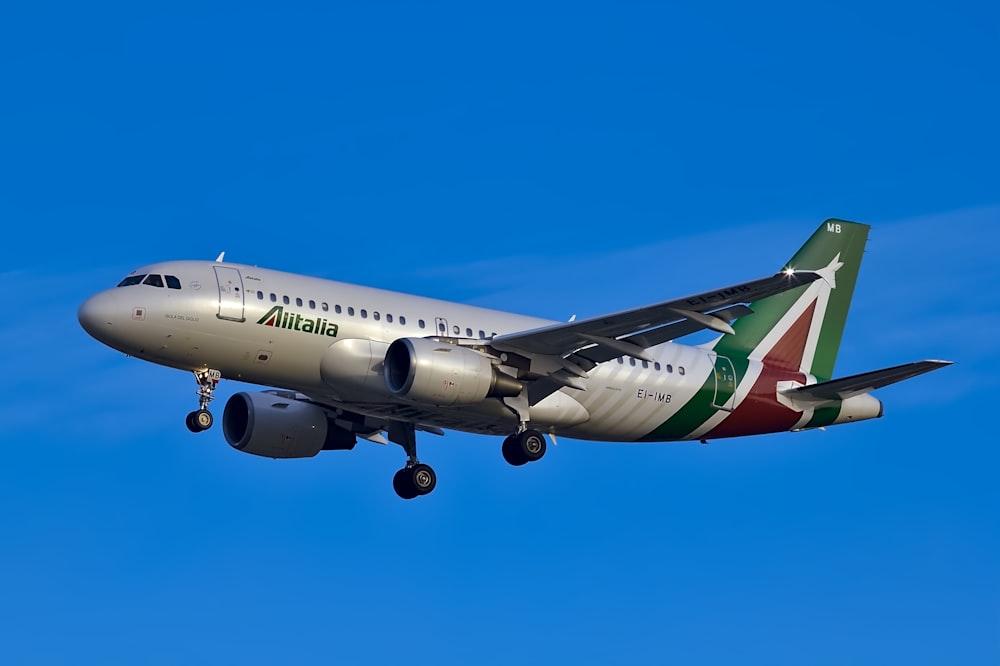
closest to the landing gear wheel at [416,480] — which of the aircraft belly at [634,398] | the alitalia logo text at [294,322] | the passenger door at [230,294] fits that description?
the aircraft belly at [634,398]

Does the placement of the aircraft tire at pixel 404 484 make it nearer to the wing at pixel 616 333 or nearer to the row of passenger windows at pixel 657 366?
the wing at pixel 616 333

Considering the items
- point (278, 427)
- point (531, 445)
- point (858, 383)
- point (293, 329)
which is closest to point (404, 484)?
point (278, 427)

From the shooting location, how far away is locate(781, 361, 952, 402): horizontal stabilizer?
45.1 metres

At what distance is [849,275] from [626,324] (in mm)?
13620

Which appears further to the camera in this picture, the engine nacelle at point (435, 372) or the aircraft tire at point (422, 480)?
the aircraft tire at point (422, 480)

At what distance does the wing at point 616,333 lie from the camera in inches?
A: 1608

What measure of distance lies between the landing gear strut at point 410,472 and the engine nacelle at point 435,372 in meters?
5.44

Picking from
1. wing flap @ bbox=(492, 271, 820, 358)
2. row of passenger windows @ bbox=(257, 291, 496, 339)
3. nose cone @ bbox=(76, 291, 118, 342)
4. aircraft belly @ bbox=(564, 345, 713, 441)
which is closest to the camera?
wing flap @ bbox=(492, 271, 820, 358)

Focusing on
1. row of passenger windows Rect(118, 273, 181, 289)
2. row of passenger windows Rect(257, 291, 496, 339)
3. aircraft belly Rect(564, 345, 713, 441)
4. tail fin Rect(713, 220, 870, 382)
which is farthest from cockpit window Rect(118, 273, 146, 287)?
tail fin Rect(713, 220, 870, 382)

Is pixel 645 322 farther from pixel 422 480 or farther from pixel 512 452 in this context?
pixel 422 480

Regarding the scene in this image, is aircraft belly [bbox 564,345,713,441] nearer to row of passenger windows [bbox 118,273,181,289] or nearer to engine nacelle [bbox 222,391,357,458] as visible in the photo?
engine nacelle [bbox 222,391,357,458]

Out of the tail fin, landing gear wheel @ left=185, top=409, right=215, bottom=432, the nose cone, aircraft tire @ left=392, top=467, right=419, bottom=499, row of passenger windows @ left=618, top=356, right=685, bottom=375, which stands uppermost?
the tail fin

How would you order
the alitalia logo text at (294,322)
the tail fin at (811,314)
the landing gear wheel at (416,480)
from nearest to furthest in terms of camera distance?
the alitalia logo text at (294,322) → the landing gear wheel at (416,480) → the tail fin at (811,314)

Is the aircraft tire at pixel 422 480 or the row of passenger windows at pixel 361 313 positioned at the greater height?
the row of passenger windows at pixel 361 313
